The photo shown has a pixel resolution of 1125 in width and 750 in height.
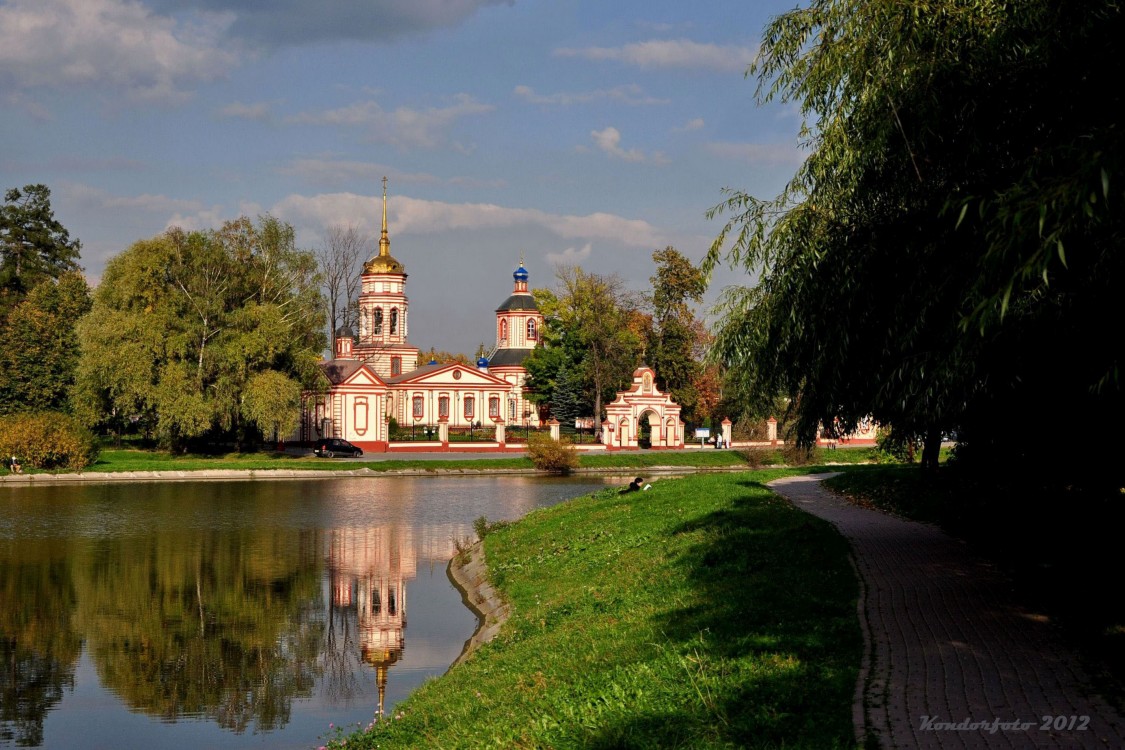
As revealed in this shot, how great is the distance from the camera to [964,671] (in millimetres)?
8430

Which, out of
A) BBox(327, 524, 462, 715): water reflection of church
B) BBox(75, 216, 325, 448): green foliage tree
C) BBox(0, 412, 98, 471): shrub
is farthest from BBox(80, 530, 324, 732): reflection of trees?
BBox(75, 216, 325, 448): green foliage tree

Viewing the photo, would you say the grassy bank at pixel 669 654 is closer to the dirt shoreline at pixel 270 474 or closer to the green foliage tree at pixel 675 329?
the dirt shoreline at pixel 270 474

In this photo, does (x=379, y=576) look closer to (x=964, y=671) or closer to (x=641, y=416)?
(x=964, y=671)

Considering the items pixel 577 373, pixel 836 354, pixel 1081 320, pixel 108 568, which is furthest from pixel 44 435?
pixel 1081 320

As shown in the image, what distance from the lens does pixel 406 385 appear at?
7162 centimetres

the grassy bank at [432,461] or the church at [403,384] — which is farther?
the church at [403,384]

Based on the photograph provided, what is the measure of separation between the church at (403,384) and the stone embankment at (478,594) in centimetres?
3476

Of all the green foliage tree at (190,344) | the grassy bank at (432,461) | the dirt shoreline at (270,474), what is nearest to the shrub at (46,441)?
the grassy bank at (432,461)

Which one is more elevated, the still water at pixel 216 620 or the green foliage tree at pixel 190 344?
the green foliage tree at pixel 190 344

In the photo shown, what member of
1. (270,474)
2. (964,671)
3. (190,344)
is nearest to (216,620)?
(964,671)

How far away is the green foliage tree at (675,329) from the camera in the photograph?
→ 67875mm

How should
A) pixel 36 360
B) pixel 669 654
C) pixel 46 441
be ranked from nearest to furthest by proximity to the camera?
pixel 669 654
pixel 46 441
pixel 36 360

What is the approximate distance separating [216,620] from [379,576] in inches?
177

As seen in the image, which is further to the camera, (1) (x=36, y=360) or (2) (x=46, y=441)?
(1) (x=36, y=360)
